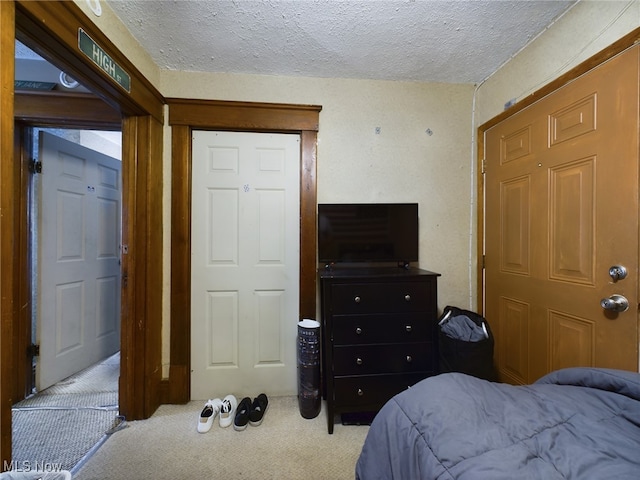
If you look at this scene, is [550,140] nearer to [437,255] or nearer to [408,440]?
[437,255]

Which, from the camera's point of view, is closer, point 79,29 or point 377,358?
point 79,29

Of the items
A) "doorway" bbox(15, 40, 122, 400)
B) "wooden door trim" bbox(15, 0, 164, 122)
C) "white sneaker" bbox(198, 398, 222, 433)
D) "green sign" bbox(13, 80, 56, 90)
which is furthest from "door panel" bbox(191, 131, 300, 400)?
"green sign" bbox(13, 80, 56, 90)

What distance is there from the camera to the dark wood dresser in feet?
5.19

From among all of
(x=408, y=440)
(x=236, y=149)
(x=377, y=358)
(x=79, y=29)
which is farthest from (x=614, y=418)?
(x=79, y=29)

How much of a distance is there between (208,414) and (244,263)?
40.9 inches

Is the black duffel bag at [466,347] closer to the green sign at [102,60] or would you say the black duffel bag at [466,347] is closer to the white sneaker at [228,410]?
the white sneaker at [228,410]

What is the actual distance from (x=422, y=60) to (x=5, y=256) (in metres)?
2.51

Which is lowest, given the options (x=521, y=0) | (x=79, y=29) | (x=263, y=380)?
(x=263, y=380)

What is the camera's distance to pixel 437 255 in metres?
2.11

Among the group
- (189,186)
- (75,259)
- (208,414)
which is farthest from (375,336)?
(75,259)

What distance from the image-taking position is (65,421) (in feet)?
5.49

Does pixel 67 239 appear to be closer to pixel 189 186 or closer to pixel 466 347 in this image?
pixel 189 186

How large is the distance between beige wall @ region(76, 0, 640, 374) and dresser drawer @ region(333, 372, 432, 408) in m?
0.79

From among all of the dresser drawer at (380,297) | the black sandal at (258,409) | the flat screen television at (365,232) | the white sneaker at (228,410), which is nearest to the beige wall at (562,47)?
the flat screen television at (365,232)
